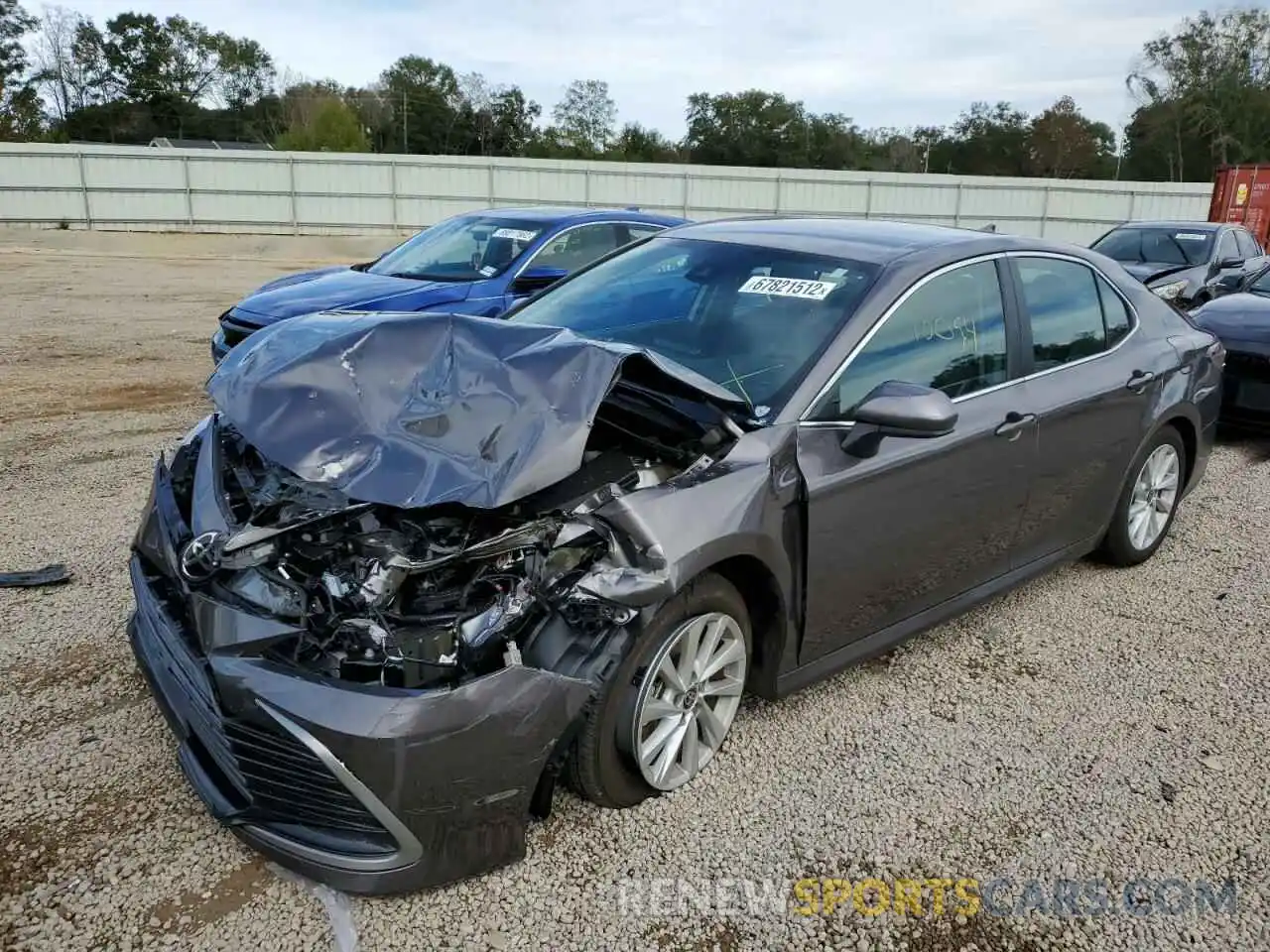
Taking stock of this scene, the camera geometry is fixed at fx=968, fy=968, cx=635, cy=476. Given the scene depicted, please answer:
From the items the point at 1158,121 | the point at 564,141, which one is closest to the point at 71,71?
the point at 564,141

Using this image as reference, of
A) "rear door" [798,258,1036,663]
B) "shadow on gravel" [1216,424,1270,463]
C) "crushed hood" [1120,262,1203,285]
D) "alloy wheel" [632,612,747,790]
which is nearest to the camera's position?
"alloy wheel" [632,612,747,790]

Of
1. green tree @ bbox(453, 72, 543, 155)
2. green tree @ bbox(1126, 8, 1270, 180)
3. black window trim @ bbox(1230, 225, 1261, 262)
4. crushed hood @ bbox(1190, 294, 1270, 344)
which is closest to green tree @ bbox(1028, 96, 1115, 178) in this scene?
green tree @ bbox(1126, 8, 1270, 180)

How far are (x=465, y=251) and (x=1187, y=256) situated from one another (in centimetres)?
866

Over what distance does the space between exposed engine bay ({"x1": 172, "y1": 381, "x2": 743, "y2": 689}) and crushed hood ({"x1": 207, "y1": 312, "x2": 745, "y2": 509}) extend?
97 millimetres

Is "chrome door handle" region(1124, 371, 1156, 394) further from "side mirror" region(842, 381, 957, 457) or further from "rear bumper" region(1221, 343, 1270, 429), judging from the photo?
"rear bumper" region(1221, 343, 1270, 429)

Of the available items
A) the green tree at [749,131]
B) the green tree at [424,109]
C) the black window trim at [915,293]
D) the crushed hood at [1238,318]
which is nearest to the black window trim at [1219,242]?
the crushed hood at [1238,318]

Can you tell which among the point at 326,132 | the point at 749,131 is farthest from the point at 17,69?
the point at 749,131

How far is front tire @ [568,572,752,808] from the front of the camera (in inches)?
104

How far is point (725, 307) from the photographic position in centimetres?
355

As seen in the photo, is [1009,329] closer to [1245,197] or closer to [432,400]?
[432,400]

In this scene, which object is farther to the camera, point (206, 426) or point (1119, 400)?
point (1119, 400)

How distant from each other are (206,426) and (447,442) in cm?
122

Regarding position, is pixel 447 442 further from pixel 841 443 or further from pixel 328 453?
pixel 841 443

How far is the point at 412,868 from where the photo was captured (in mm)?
2342
